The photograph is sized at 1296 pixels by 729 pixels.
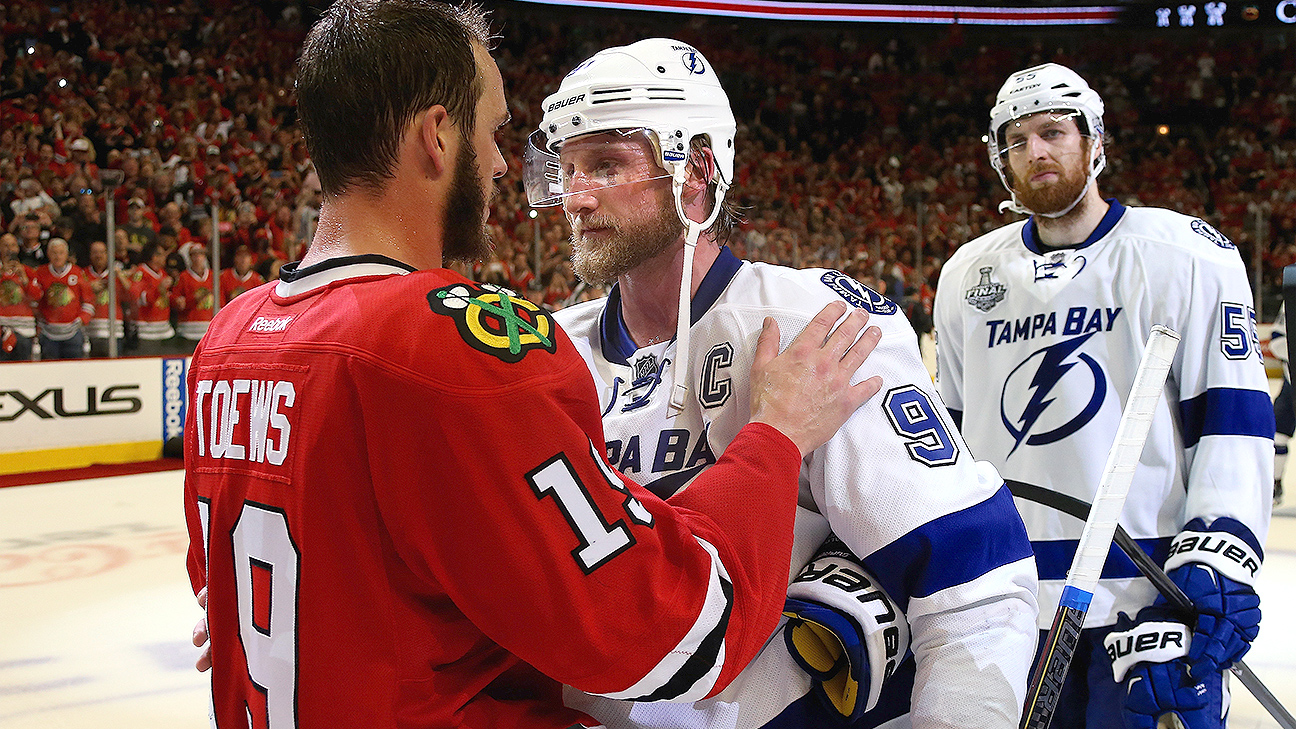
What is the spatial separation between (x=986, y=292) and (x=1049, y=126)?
44 cm

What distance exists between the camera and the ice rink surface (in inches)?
136

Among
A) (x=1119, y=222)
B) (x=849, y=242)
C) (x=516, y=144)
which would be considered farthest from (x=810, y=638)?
(x=516, y=144)

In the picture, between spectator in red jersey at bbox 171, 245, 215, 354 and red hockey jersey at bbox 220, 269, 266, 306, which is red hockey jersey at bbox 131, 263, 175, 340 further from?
red hockey jersey at bbox 220, 269, 266, 306

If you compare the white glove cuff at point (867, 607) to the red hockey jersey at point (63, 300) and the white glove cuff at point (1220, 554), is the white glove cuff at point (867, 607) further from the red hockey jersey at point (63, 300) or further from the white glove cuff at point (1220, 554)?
the red hockey jersey at point (63, 300)

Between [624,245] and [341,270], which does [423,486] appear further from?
[624,245]

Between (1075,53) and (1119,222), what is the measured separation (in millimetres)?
18676

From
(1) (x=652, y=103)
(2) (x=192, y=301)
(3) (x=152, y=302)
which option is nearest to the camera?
(1) (x=652, y=103)

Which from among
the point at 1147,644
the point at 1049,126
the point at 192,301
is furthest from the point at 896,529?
the point at 192,301

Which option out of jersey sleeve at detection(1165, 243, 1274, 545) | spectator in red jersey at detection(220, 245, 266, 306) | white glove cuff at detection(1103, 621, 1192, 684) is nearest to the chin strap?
white glove cuff at detection(1103, 621, 1192, 684)

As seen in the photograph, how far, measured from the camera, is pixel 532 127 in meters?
14.8

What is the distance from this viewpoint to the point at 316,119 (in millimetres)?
1162

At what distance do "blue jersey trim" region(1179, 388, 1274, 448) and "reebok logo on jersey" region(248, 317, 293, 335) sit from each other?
1899 mm

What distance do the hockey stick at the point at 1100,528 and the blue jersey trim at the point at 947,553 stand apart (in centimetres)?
9

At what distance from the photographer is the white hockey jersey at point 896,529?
1353 mm
